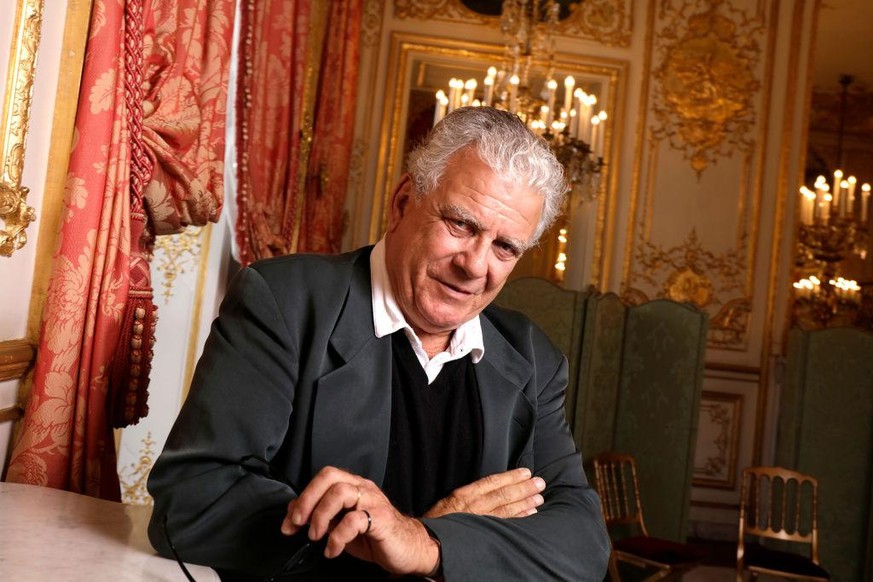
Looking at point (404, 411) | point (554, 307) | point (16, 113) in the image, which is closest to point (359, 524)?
point (404, 411)

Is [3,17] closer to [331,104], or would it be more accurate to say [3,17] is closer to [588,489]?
[588,489]

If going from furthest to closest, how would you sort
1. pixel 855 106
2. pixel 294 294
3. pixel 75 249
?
pixel 855 106
pixel 75 249
pixel 294 294

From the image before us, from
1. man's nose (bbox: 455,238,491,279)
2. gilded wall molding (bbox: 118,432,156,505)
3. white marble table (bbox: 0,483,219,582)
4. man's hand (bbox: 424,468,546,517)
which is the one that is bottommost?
gilded wall molding (bbox: 118,432,156,505)

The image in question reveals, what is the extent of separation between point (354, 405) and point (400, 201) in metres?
0.44

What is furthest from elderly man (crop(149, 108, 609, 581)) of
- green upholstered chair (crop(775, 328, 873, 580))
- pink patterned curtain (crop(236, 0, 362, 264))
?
green upholstered chair (crop(775, 328, 873, 580))

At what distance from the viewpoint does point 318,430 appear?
1555 mm

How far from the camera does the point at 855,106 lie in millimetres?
10305

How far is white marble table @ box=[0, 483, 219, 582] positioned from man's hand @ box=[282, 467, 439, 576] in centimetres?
17

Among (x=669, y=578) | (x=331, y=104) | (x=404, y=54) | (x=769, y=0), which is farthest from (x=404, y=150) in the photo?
(x=669, y=578)

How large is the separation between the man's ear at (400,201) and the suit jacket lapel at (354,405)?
22 cm

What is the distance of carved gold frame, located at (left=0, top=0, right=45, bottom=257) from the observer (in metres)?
1.67

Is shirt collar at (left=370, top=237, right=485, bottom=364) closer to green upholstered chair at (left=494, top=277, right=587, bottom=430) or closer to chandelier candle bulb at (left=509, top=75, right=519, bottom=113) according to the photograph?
green upholstered chair at (left=494, top=277, right=587, bottom=430)

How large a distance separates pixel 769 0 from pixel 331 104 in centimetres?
363

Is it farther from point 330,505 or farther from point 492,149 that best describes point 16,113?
point 330,505
